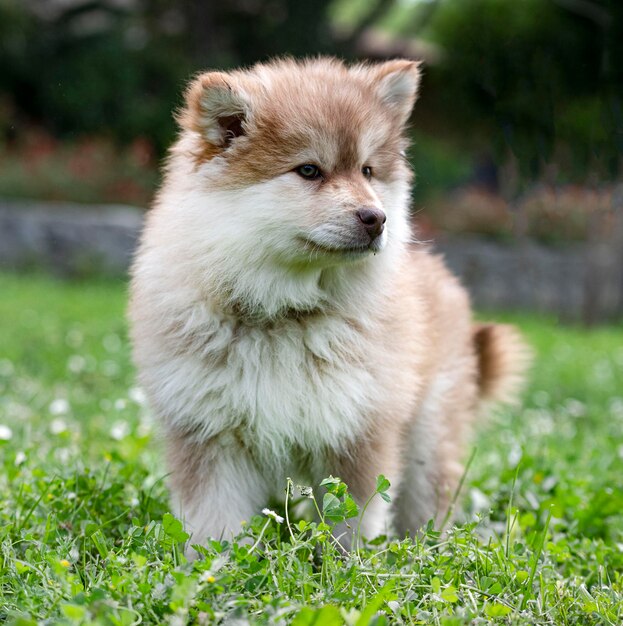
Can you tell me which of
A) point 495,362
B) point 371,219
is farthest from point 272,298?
point 495,362

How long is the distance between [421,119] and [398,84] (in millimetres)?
15895

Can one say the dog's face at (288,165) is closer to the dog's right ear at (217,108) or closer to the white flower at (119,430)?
the dog's right ear at (217,108)

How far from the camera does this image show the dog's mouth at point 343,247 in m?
3.03

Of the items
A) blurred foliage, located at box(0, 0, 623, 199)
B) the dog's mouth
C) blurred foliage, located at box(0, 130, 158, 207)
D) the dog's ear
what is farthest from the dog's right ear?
blurred foliage, located at box(0, 130, 158, 207)

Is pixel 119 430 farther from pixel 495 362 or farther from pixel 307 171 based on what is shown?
pixel 495 362

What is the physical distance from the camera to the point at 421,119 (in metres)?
18.9

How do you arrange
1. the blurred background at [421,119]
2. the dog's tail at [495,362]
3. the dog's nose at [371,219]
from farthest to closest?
1. the blurred background at [421,119]
2. the dog's tail at [495,362]
3. the dog's nose at [371,219]

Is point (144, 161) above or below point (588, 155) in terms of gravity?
below

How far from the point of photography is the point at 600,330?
12.8 m

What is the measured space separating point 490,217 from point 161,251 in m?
12.9

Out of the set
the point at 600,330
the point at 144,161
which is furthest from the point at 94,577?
the point at 144,161

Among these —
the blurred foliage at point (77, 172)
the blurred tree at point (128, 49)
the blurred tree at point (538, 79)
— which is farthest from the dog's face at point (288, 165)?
the blurred tree at point (128, 49)

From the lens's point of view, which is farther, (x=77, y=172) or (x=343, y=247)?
(x=77, y=172)

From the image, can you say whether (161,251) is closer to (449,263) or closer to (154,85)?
(449,263)
